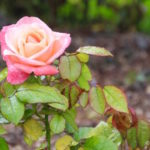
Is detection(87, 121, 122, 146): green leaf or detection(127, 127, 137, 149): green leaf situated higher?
detection(127, 127, 137, 149): green leaf

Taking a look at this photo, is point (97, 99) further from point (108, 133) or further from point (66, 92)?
point (108, 133)

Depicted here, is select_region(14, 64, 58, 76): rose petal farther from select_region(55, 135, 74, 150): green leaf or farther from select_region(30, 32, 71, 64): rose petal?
select_region(55, 135, 74, 150): green leaf

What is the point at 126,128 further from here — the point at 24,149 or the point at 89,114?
the point at 89,114

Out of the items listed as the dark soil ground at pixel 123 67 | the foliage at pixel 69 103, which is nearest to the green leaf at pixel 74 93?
the foliage at pixel 69 103

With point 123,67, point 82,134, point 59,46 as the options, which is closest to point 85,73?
point 59,46

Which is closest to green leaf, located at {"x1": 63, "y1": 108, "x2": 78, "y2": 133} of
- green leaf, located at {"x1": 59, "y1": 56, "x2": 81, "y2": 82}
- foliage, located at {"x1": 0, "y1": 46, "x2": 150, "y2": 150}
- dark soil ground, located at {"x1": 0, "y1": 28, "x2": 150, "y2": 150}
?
foliage, located at {"x1": 0, "y1": 46, "x2": 150, "y2": 150}

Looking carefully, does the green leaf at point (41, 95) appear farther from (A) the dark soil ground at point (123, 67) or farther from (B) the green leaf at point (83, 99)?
(A) the dark soil ground at point (123, 67)
